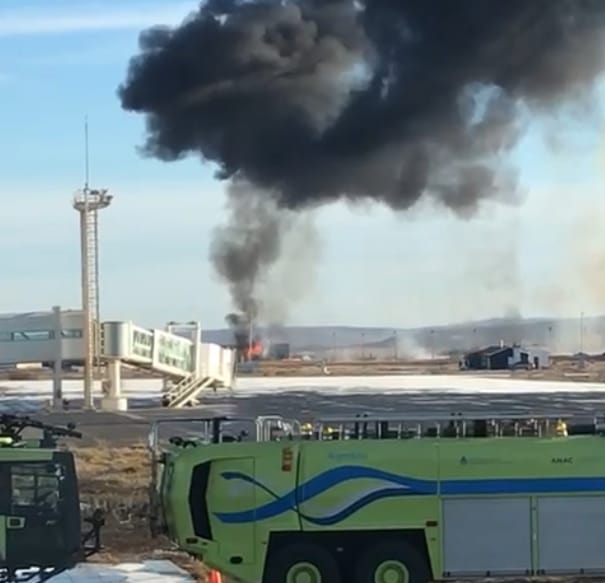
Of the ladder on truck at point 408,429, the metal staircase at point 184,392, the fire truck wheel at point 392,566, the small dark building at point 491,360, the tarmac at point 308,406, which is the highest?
the small dark building at point 491,360

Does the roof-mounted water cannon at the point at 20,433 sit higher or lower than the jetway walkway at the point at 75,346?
lower

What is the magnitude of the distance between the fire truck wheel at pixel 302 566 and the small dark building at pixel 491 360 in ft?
460

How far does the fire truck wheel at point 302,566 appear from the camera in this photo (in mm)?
19828

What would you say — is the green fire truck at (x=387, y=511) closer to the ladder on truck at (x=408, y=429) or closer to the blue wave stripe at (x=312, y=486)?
the blue wave stripe at (x=312, y=486)

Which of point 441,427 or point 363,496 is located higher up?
point 441,427

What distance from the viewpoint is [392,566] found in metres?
19.8

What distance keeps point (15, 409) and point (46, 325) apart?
16.2 ft

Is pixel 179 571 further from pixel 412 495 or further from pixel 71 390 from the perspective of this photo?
pixel 71 390

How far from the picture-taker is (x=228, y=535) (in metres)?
19.9

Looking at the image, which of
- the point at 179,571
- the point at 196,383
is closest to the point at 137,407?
the point at 196,383

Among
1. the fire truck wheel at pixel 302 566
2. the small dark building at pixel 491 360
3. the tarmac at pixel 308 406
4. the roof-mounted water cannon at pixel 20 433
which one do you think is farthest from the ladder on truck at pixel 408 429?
the small dark building at pixel 491 360

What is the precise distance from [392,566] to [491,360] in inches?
5617

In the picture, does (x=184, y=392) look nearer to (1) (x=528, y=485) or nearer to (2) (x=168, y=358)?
(2) (x=168, y=358)

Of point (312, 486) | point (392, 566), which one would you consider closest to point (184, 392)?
point (312, 486)
